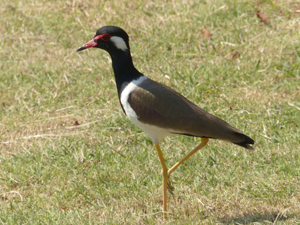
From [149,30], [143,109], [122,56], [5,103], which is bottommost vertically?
[5,103]

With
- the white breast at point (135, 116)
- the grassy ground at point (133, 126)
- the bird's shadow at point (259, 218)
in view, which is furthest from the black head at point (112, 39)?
the bird's shadow at point (259, 218)

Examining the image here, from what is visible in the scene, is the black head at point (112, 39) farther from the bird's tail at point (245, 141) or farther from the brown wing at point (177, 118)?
the bird's tail at point (245, 141)

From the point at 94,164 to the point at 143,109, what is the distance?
3.91 ft

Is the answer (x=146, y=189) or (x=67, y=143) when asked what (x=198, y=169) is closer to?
(x=146, y=189)

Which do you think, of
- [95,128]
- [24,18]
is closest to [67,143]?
[95,128]

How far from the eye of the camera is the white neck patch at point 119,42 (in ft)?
14.9

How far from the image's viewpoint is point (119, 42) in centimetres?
454

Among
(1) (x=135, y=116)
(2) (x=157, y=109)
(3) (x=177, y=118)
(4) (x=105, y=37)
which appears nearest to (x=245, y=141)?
(3) (x=177, y=118)

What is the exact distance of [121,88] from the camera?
454cm

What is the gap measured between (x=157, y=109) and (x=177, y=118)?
20 centimetres

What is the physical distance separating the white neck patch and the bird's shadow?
1.79 meters

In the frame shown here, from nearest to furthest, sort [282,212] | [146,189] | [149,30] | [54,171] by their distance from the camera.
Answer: [282,212]
[146,189]
[54,171]
[149,30]

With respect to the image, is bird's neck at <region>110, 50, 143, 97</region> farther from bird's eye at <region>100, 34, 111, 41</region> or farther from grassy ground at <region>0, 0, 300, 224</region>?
grassy ground at <region>0, 0, 300, 224</region>

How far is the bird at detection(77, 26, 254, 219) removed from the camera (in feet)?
14.2
